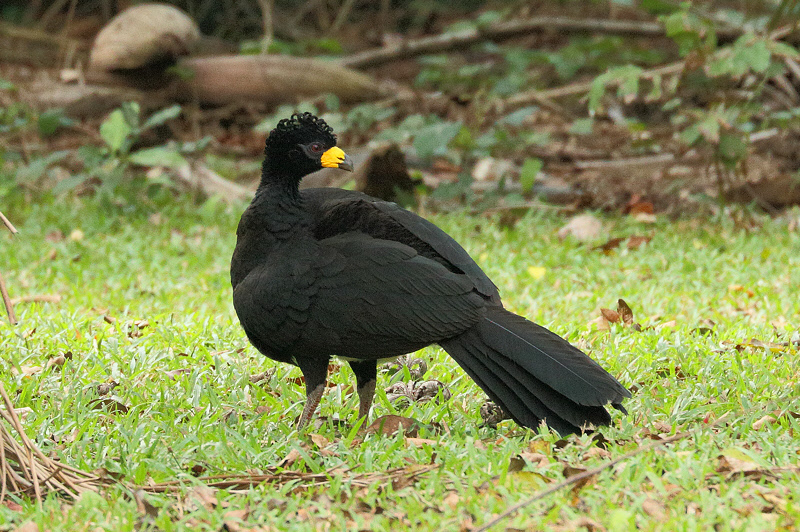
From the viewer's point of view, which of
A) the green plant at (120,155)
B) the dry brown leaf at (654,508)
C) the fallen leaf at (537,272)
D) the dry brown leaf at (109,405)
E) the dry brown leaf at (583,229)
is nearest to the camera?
the dry brown leaf at (654,508)

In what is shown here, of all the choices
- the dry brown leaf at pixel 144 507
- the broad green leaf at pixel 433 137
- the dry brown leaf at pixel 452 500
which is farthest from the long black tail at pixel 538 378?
the broad green leaf at pixel 433 137

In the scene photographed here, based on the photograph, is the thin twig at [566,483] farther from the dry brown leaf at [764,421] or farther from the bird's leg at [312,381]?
the bird's leg at [312,381]

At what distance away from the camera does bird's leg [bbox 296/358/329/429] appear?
129 inches

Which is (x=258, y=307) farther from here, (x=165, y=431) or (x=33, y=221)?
(x=33, y=221)

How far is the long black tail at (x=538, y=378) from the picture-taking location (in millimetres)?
3016

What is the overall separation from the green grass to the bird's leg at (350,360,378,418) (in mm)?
143

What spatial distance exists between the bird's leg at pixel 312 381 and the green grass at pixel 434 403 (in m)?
0.08

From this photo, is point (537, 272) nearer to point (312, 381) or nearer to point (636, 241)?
point (636, 241)

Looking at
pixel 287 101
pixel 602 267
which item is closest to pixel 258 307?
pixel 602 267

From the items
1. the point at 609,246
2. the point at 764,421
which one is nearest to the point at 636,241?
the point at 609,246

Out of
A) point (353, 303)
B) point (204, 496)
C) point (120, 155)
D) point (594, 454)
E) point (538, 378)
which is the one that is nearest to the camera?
point (204, 496)

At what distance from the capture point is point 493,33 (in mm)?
10344

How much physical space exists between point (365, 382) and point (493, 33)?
303 inches

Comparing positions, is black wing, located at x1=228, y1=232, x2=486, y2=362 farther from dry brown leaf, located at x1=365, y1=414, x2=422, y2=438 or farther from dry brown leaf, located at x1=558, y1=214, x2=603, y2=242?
dry brown leaf, located at x1=558, y1=214, x2=603, y2=242
